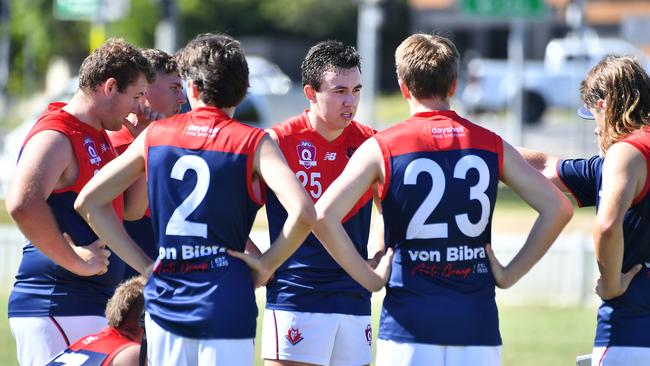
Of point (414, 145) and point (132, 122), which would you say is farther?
point (132, 122)

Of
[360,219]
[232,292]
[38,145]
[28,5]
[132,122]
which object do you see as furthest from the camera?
[28,5]

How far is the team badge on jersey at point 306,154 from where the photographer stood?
536cm

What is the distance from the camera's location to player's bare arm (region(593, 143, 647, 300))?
14.3 ft

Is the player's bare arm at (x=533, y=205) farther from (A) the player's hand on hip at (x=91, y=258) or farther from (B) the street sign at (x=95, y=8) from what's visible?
(B) the street sign at (x=95, y=8)

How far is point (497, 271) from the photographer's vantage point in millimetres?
4418

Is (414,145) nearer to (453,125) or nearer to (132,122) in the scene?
(453,125)

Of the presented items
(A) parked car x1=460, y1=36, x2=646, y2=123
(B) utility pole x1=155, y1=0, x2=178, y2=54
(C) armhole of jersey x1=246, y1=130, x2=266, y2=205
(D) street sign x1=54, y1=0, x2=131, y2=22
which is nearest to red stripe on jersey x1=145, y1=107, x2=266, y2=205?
(C) armhole of jersey x1=246, y1=130, x2=266, y2=205

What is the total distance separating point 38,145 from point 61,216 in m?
0.36

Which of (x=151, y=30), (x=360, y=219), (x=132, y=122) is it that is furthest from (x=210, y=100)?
(x=151, y=30)

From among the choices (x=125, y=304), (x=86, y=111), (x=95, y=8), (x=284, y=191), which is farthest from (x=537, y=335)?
(x=95, y=8)

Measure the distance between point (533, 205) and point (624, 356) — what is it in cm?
74

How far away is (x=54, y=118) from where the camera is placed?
4938 millimetres

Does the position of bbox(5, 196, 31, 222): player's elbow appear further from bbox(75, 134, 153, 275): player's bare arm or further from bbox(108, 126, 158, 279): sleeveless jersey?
bbox(108, 126, 158, 279): sleeveless jersey

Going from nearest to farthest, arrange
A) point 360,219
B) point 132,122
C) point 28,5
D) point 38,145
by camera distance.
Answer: point 38,145
point 360,219
point 132,122
point 28,5
